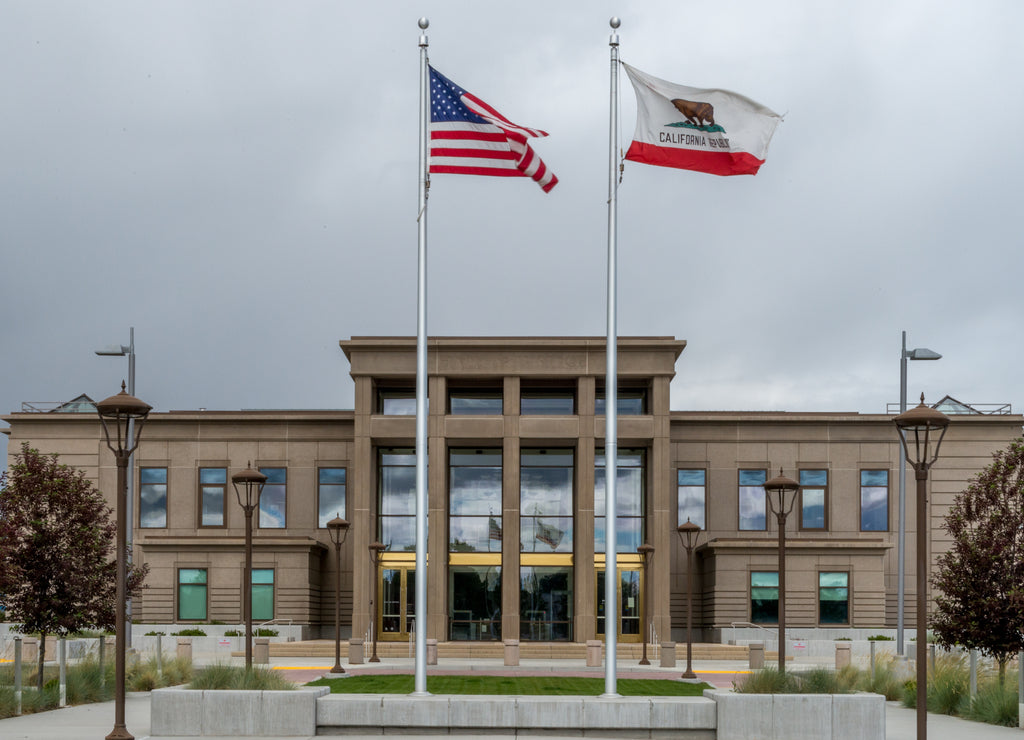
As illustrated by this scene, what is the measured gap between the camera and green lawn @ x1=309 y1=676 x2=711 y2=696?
23.9 metres

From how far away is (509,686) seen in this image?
25375 millimetres

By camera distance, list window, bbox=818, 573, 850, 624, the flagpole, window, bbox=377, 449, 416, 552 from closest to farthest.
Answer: the flagpole → window, bbox=818, 573, 850, 624 → window, bbox=377, 449, 416, 552

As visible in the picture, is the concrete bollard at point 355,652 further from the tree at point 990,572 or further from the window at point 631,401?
the tree at point 990,572

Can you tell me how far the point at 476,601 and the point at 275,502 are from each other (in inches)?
363

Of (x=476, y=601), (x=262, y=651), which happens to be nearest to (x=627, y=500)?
(x=476, y=601)

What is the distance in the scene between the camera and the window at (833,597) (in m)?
45.2

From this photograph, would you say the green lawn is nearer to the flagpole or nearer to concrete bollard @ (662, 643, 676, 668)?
the flagpole

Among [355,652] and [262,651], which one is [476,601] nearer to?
[355,652]

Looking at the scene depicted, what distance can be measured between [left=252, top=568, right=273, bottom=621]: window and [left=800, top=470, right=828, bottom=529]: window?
68.5 feet

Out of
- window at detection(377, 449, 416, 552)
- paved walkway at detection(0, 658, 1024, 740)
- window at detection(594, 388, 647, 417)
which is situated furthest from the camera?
window at detection(594, 388, 647, 417)

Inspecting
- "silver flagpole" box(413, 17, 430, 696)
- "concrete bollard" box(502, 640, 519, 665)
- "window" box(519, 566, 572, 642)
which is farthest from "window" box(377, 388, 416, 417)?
"silver flagpole" box(413, 17, 430, 696)

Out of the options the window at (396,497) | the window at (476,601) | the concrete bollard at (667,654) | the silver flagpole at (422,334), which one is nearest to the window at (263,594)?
the window at (396,497)

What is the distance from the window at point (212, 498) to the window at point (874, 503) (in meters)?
25.3

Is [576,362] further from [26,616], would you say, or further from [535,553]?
[26,616]
